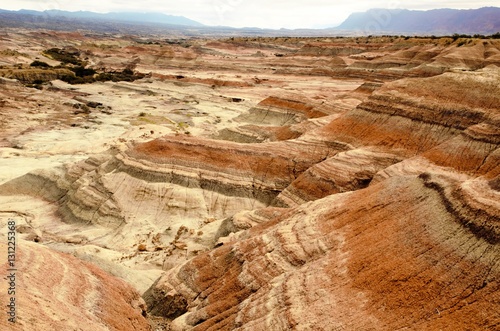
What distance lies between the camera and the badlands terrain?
12.4 m

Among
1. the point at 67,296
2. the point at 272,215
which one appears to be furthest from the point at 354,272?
the point at 67,296

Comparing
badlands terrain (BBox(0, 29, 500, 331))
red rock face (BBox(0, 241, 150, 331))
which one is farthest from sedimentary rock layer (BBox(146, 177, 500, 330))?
red rock face (BBox(0, 241, 150, 331))

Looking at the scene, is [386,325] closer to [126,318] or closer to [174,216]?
[126,318]

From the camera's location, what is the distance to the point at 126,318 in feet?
51.5

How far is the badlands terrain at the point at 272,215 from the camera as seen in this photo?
490 inches

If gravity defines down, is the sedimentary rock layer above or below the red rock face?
above

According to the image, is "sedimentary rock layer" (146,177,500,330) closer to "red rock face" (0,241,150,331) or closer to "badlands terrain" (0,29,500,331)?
"badlands terrain" (0,29,500,331)

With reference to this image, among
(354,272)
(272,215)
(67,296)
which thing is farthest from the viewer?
(272,215)

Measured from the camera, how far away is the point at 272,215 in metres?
21.5

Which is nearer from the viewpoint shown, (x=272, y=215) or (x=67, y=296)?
(x=67, y=296)

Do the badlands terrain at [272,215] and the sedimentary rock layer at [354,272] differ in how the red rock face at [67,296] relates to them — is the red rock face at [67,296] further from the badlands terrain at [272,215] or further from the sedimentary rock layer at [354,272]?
the sedimentary rock layer at [354,272]

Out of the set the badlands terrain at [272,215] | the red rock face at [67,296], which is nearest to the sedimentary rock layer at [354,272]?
the badlands terrain at [272,215]

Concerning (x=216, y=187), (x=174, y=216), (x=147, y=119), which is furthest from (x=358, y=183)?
(x=147, y=119)

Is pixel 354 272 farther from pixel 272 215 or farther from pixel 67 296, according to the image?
pixel 67 296
